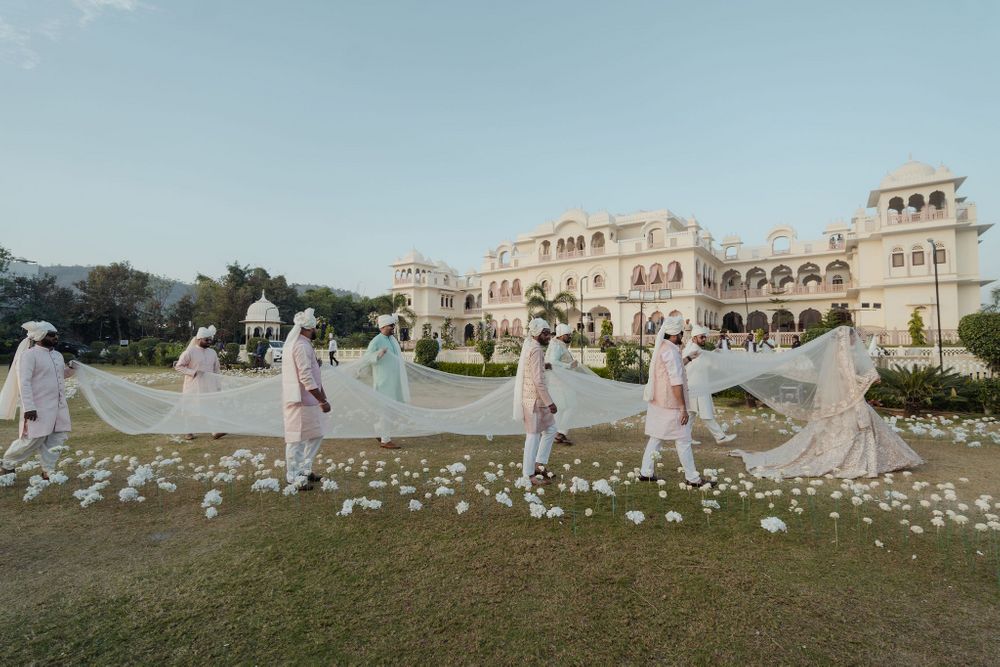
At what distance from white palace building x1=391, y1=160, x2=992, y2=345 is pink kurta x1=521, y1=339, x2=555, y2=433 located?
1786 centimetres

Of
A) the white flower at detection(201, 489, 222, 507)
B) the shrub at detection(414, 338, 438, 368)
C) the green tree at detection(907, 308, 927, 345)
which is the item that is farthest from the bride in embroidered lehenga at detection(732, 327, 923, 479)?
the green tree at detection(907, 308, 927, 345)

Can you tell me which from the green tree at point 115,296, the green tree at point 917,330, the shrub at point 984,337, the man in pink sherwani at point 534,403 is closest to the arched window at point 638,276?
the green tree at point 917,330

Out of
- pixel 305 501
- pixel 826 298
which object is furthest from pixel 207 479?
pixel 826 298

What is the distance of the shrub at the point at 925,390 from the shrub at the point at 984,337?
513 cm

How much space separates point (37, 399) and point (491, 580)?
5.15 m

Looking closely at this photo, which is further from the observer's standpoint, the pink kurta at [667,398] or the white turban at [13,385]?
the white turban at [13,385]

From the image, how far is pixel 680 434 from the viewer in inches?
192

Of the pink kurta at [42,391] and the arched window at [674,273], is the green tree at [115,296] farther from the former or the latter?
the pink kurta at [42,391]

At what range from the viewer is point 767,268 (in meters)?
33.8

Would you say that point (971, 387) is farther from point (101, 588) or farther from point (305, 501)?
point (101, 588)

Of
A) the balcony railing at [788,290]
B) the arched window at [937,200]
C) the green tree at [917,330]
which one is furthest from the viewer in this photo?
the balcony railing at [788,290]

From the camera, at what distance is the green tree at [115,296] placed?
127 feet

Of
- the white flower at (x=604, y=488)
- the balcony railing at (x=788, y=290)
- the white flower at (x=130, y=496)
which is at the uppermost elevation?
the balcony railing at (x=788, y=290)

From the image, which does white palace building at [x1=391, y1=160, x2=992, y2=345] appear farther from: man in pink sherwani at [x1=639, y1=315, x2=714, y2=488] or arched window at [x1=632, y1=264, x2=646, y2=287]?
man in pink sherwani at [x1=639, y1=315, x2=714, y2=488]
